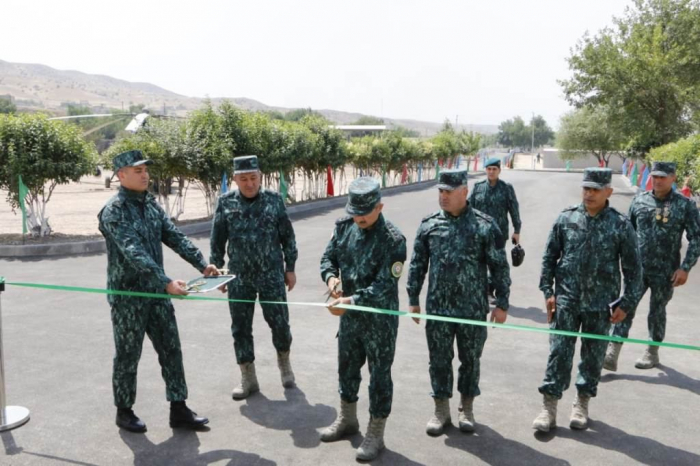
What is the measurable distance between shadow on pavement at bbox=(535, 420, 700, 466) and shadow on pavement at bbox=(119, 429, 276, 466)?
207cm

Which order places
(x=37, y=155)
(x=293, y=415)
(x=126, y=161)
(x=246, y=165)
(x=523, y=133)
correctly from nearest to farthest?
(x=126, y=161) < (x=293, y=415) < (x=246, y=165) < (x=37, y=155) < (x=523, y=133)

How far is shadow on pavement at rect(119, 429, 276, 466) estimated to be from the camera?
161 inches

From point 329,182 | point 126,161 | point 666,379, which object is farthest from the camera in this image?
point 329,182

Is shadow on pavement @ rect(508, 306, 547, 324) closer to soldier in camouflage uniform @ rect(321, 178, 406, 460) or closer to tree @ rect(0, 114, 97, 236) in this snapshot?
soldier in camouflage uniform @ rect(321, 178, 406, 460)

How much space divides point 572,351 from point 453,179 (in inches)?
60.0

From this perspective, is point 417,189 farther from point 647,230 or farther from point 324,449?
point 324,449

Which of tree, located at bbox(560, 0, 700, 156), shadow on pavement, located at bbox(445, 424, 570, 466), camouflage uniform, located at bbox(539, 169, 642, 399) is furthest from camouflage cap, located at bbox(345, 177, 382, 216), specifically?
tree, located at bbox(560, 0, 700, 156)

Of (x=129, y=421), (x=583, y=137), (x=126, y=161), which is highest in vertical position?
(x=583, y=137)

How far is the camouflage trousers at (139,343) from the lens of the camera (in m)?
4.41

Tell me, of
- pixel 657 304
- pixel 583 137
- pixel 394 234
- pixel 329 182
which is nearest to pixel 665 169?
pixel 657 304

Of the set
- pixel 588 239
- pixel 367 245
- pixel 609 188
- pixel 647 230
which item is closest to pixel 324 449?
pixel 367 245

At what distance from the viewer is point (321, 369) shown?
19.2 feet

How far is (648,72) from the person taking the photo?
1053 inches

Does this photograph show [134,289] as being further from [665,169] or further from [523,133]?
[523,133]
